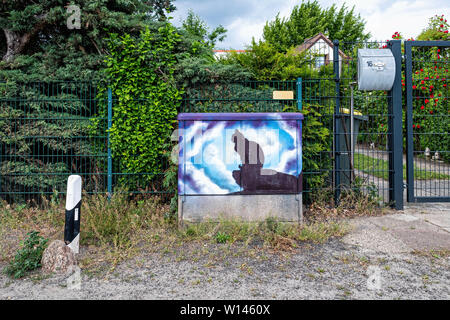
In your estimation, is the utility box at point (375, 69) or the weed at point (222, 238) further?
the utility box at point (375, 69)

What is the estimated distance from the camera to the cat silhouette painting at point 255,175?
446 centimetres

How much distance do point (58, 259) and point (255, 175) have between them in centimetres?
257

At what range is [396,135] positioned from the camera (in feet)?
18.4

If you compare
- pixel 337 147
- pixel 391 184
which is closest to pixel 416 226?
pixel 391 184

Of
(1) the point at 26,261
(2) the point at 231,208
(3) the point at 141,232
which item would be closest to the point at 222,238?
(2) the point at 231,208

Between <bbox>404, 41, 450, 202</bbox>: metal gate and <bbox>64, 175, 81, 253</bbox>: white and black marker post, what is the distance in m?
5.38

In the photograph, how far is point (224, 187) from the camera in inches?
175

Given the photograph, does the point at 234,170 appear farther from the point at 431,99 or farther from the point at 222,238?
the point at 431,99

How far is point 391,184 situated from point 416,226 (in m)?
1.14

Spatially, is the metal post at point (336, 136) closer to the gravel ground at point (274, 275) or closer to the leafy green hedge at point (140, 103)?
the gravel ground at point (274, 275)

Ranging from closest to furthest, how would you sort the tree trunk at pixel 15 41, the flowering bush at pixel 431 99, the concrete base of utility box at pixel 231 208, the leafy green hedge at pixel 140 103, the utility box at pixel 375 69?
1. the concrete base of utility box at pixel 231 208
2. the utility box at pixel 375 69
3. the leafy green hedge at pixel 140 103
4. the flowering bush at pixel 431 99
5. the tree trunk at pixel 15 41

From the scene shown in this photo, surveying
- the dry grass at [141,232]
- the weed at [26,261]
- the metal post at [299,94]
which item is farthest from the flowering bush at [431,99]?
the weed at [26,261]

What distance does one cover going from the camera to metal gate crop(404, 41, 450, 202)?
225 inches

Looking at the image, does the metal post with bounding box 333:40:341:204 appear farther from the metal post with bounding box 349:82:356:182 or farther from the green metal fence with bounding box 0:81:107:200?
the green metal fence with bounding box 0:81:107:200
